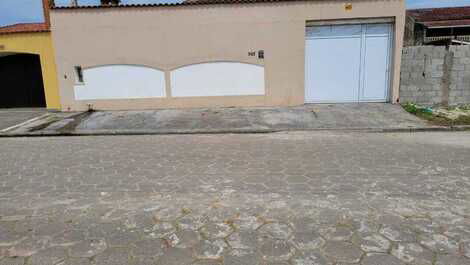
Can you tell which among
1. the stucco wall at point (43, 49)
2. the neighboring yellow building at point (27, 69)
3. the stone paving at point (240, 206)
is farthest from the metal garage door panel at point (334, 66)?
the neighboring yellow building at point (27, 69)

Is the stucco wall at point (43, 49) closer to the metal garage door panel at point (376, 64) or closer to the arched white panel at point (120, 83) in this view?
the arched white panel at point (120, 83)

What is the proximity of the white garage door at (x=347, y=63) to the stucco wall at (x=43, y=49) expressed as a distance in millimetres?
9398

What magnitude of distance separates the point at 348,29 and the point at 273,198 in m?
9.02

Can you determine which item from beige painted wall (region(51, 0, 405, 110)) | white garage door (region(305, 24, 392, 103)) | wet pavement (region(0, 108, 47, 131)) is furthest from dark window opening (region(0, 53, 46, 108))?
white garage door (region(305, 24, 392, 103))

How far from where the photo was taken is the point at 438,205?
12.7 ft

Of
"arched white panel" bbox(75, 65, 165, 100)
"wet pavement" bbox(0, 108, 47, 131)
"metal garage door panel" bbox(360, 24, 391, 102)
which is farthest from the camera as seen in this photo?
"arched white panel" bbox(75, 65, 165, 100)

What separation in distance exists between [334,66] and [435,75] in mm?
3358

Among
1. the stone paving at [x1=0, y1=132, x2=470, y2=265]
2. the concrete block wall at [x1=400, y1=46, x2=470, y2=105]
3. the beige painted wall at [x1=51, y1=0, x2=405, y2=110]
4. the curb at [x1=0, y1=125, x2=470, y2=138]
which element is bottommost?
the stone paving at [x1=0, y1=132, x2=470, y2=265]

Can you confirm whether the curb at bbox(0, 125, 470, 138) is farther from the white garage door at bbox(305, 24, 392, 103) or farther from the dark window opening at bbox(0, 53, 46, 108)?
the dark window opening at bbox(0, 53, 46, 108)

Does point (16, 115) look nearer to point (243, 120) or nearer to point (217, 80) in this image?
point (217, 80)

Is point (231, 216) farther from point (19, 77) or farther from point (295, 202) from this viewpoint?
point (19, 77)

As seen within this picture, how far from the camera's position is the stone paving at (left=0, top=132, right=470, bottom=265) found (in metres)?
3.02

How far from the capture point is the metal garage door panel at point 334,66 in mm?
11328

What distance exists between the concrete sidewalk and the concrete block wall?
39.7 inches
